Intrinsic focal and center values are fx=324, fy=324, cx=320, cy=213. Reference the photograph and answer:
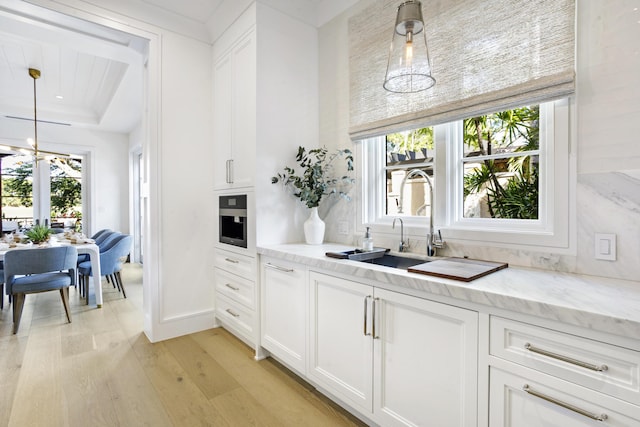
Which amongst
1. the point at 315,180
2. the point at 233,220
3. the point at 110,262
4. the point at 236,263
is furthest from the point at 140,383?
the point at 110,262

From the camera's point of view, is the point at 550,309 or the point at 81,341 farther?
the point at 81,341

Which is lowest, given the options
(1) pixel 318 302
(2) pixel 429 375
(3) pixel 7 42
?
(2) pixel 429 375

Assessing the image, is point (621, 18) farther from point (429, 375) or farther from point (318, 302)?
point (318, 302)

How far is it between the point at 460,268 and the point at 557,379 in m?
0.55

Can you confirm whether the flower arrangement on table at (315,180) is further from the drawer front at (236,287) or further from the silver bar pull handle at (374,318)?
the silver bar pull handle at (374,318)

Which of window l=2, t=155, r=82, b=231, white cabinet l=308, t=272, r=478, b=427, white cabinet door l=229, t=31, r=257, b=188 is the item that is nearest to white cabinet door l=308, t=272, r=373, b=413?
white cabinet l=308, t=272, r=478, b=427

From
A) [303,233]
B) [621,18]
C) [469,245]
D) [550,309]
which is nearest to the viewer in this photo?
[550,309]

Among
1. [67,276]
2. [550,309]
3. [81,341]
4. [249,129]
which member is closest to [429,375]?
[550,309]

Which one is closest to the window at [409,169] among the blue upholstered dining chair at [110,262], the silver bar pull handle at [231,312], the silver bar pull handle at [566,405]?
the silver bar pull handle at [566,405]

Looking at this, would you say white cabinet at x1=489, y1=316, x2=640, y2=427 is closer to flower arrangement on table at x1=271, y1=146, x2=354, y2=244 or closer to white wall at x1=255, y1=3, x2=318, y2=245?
flower arrangement on table at x1=271, y1=146, x2=354, y2=244

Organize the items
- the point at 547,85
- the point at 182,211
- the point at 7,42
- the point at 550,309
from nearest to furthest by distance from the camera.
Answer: the point at 550,309, the point at 547,85, the point at 182,211, the point at 7,42

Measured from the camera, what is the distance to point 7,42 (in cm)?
330

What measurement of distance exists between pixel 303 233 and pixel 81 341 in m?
2.12

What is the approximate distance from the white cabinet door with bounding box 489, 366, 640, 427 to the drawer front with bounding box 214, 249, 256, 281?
5.69ft
